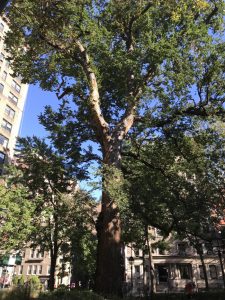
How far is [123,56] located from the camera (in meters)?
15.1

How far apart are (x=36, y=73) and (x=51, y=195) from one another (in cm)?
858

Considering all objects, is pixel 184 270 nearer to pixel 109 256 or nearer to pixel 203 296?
pixel 203 296

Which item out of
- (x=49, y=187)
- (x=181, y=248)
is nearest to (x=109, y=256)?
(x=49, y=187)

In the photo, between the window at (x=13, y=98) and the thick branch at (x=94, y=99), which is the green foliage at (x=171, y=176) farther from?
the window at (x=13, y=98)

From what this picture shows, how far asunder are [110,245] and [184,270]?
4267cm

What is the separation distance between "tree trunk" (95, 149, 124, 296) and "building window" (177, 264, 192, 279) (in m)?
41.0

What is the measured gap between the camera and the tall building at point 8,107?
45.8 metres

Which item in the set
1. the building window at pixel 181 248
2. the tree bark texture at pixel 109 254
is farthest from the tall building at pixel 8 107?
the tree bark texture at pixel 109 254

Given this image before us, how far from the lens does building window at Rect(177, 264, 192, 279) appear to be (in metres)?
48.3

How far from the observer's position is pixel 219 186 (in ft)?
75.2

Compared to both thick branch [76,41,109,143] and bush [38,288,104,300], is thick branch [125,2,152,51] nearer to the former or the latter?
thick branch [76,41,109,143]

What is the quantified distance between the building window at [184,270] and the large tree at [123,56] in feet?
126

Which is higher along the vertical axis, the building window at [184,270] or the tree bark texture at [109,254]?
the building window at [184,270]

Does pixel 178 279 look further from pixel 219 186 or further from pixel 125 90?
pixel 125 90
